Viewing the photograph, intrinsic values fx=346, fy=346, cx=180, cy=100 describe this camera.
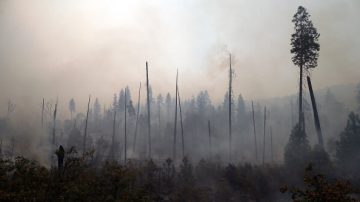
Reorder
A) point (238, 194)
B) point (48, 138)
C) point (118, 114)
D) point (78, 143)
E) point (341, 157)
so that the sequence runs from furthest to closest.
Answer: point (118, 114), point (48, 138), point (78, 143), point (341, 157), point (238, 194)

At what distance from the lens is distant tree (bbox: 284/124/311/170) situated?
36438mm

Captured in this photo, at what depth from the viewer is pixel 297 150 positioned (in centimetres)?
3731

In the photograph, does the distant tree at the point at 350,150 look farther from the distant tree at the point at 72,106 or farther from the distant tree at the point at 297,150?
the distant tree at the point at 72,106

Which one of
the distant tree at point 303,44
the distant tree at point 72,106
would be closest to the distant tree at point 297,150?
the distant tree at point 303,44

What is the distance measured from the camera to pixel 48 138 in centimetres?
8044

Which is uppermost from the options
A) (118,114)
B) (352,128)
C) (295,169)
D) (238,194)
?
(118,114)

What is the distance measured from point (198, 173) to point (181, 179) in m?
5.90

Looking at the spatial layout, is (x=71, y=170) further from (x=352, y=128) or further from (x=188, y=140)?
(x=188, y=140)

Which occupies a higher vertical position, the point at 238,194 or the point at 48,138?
the point at 48,138

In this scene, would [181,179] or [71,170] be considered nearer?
[71,170]

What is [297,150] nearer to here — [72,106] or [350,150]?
[350,150]

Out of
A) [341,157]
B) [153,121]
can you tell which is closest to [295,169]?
[341,157]

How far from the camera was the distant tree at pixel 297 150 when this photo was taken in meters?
36.4

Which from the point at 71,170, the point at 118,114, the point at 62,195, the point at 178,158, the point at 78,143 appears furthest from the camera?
the point at 118,114
